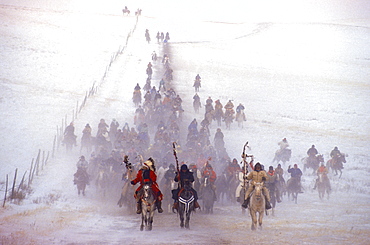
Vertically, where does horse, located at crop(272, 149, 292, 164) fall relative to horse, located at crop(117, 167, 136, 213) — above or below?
above

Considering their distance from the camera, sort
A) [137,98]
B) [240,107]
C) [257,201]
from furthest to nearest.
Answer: [137,98], [240,107], [257,201]

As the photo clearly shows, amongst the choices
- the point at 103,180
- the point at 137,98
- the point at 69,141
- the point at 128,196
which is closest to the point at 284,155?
the point at 103,180

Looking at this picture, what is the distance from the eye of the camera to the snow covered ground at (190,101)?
12867 millimetres

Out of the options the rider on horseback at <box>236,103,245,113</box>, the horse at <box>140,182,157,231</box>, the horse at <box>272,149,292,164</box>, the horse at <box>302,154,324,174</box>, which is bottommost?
the horse at <box>140,182,157,231</box>

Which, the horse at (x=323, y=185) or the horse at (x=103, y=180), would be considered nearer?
the horse at (x=103, y=180)

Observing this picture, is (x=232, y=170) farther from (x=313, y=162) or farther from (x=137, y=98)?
(x=137, y=98)

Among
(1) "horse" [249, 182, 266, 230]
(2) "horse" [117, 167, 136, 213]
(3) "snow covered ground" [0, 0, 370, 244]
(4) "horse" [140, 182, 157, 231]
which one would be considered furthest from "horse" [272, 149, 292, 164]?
(4) "horse" [140, 182, 157, 231]

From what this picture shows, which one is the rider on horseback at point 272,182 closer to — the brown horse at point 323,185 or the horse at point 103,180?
the brown horse at point 323,185

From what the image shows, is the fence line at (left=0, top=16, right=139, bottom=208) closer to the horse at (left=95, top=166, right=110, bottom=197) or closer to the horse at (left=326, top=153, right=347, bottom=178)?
the horse at (left=95, top=166, right=110, bottom=197)

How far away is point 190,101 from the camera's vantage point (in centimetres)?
3183

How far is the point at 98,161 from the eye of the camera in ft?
60.1

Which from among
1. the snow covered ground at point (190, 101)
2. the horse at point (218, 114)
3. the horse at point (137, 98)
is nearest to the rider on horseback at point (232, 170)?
the snow covered ground at point (190, 101)

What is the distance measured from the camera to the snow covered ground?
1287 cm

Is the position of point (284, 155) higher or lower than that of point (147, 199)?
higher
